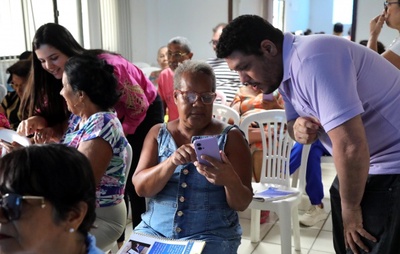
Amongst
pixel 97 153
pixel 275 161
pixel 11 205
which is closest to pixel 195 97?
pixel 97 153

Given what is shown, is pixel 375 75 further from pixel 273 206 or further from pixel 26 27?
pixel 26 27

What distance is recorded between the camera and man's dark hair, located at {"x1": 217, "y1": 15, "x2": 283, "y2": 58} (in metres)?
1.31

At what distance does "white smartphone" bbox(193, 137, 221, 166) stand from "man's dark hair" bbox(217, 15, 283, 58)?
0.28 metres

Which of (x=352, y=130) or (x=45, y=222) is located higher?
(x=352, y=130)

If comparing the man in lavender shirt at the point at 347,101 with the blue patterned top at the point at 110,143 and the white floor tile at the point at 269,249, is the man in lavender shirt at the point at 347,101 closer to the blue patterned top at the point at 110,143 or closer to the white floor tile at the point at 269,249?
the blue patterned top at the point at 110,143

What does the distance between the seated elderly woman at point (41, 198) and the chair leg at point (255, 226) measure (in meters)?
1.90

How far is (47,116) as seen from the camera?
7.16 ft

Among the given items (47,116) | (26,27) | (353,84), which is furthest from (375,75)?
(26,27)

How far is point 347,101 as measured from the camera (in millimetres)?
1154

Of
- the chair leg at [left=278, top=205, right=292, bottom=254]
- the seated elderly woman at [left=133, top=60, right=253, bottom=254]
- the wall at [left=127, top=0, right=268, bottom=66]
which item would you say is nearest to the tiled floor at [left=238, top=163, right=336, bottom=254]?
the chair leg at [left=278, top=205, right=292, bottom=254]

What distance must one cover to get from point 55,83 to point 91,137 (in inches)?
27.3

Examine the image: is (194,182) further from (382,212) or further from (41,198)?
(41,198)

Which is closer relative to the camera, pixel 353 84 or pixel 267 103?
pixel 353 84

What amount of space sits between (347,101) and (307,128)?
27 centimetres
